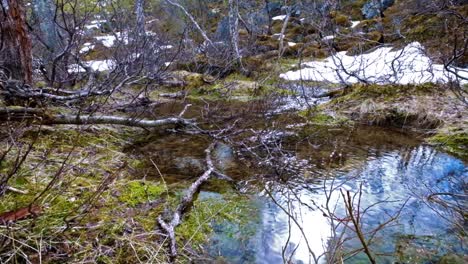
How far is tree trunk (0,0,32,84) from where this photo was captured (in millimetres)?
4414

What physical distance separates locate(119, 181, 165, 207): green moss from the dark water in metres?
0.42

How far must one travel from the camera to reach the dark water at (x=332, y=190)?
2.61 m

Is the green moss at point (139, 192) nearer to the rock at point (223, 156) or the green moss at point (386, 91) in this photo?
the rock at point (223, 156)

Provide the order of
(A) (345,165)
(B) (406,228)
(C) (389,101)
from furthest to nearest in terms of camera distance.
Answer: (C) (389,101) < (A) (345,165) < (B) (406,228)

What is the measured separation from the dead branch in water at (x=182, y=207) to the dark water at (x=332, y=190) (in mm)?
230

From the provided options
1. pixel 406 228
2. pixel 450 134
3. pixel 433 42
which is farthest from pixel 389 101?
pixel 433 42

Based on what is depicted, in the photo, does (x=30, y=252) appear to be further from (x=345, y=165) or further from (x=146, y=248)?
(x=345, y=165)

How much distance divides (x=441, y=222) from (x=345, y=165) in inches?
58.4

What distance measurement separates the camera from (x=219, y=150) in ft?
16.2

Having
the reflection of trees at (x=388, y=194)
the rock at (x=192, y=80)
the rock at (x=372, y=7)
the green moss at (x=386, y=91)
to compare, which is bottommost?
the rock at (x=192, y=80)

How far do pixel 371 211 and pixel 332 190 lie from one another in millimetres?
1550

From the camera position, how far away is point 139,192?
325 centimetres

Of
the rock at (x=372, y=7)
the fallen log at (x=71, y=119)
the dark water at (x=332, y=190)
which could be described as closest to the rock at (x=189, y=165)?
the dark water at (x=332, y=190)

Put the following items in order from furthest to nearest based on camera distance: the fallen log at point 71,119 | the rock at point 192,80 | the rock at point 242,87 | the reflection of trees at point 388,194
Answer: the rock at point 192,80, the rock at point 242,87, the fallen log at point 71,119, the reflection of trees at point 388,194
